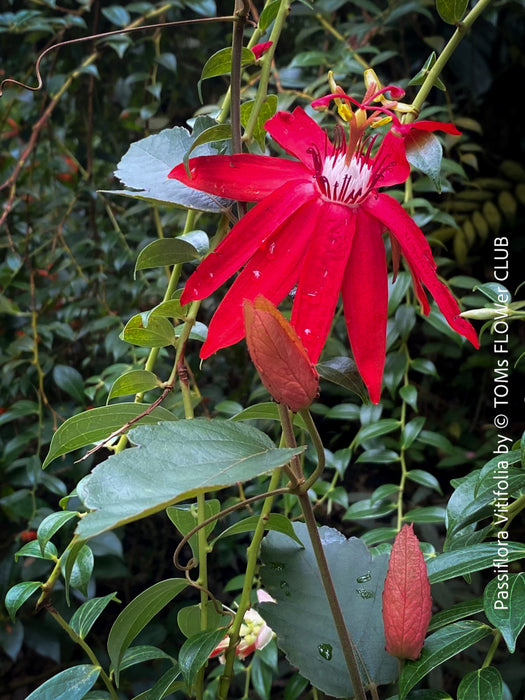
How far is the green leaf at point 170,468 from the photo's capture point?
195mm

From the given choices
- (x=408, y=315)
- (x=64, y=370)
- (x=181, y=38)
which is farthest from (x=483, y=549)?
(x=181, y=38)

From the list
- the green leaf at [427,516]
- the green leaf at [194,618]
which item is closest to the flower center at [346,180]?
the green leaf at [194,618]

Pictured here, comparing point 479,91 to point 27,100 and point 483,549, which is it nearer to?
point 27,100

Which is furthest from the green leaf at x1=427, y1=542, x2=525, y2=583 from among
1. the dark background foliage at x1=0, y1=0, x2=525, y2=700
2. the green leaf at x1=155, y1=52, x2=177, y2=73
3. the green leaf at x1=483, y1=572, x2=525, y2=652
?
the green leaf at x1=155, y1=52, x2=177, y2=73

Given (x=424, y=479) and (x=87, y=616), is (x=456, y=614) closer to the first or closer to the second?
(x=87, y=616)

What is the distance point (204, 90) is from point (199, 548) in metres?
0.73

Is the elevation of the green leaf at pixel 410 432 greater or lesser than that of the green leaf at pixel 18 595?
lesser

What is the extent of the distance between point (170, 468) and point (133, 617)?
13 cm

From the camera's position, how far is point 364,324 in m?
0.27

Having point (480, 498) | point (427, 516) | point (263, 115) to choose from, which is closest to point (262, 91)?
point (263, 115)

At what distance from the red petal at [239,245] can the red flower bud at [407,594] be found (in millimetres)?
117

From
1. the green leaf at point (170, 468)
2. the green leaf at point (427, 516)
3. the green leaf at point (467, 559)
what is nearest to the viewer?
the green leaf at point (170, 468)

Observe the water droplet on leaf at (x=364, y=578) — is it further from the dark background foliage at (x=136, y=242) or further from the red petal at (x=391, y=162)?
the dark background foliage at (x=136, y=242)

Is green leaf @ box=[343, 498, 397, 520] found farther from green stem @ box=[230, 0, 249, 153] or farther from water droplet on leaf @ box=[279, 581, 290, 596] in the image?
green stem @ box=[230, 0, 249, 153]
